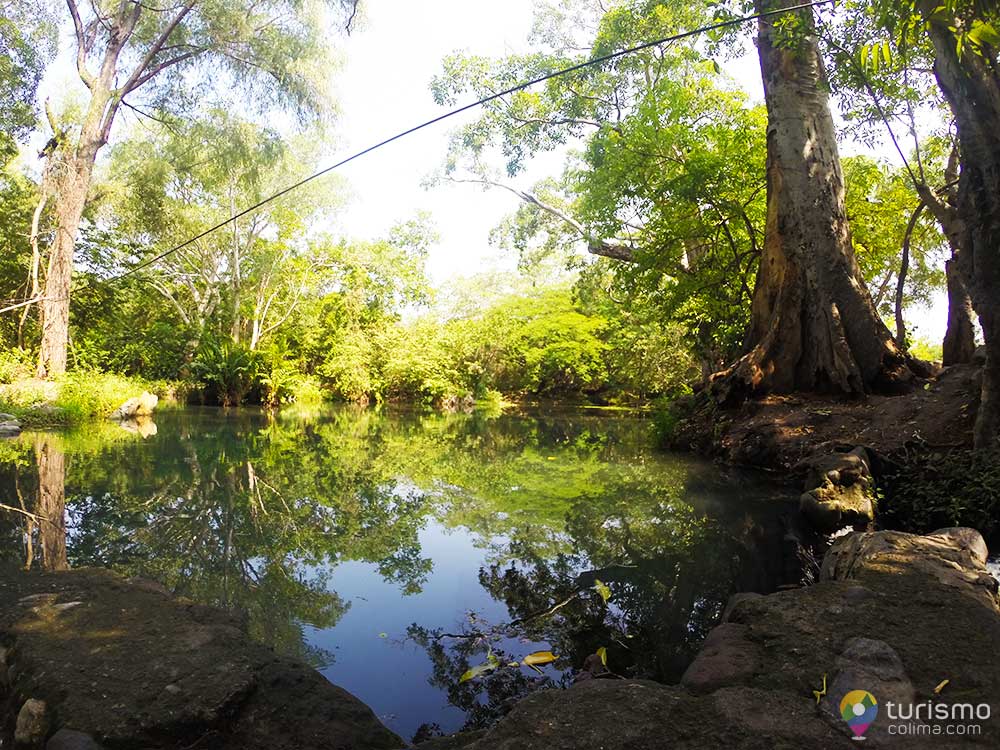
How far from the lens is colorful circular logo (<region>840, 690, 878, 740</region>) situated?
4.32ft

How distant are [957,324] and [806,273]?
12.0 feet

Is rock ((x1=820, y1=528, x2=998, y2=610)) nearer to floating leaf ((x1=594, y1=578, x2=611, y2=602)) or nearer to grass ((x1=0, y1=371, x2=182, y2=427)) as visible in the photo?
floating leaf ((x1=594, y1=578, x2=611, y2=602))

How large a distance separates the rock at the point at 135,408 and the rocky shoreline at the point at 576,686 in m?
11.3

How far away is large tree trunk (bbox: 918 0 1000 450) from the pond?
6.57 ft

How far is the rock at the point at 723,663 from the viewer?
1.58m

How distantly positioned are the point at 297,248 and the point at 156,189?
15.2 feet

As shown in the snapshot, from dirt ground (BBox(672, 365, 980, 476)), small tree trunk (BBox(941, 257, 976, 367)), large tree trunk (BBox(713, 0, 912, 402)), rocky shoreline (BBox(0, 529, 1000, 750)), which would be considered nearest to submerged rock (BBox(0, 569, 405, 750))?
rocky shoreline (BBox(0, 529, 1000, 750))

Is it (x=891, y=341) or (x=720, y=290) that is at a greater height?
(x=720, y=290)

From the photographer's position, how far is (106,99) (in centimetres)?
1219

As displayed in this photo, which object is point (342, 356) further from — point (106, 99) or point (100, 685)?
point (100, 685)

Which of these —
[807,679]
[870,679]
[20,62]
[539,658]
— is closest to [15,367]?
[20,62]

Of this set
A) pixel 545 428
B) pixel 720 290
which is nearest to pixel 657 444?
pixel 720 290

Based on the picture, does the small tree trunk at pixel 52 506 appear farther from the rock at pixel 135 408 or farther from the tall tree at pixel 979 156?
the tall tree at pixel 979 156

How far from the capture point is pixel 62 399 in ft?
34.3
